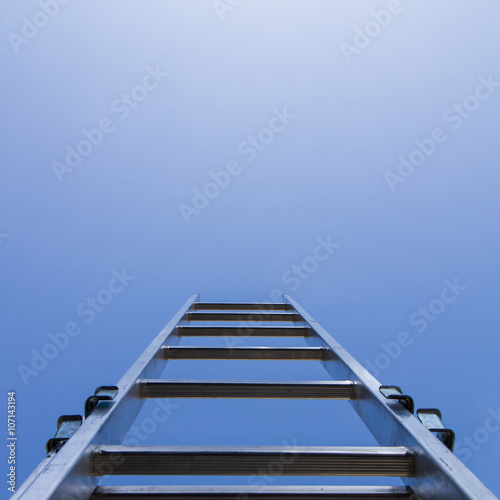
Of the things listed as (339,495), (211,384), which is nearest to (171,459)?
(339,495)

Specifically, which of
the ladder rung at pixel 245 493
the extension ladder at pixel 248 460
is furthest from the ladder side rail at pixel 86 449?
the ladder rung at pixel 245 493

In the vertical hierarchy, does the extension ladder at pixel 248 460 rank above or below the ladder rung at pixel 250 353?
below

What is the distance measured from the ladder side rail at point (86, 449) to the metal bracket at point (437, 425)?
1227mm

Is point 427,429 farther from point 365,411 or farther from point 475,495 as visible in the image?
point 365,411

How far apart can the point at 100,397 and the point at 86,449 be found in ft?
1.31

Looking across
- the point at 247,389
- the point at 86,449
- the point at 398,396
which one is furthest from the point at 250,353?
the point at 86,449

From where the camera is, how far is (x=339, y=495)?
137 cm

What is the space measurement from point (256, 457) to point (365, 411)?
848 millimetres

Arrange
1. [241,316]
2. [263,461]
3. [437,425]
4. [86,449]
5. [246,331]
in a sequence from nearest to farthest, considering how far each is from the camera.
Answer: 1. [86,449]
2. [263,461]
3. [437,425]
4. [246,331]
5. [241,316]

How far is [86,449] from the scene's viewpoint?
1336mm

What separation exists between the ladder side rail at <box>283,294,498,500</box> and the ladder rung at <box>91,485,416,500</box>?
0.11 m

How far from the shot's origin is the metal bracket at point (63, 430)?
4.49ft

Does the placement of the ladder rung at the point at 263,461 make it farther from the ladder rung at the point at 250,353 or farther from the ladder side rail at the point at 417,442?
the ladder rung at the point at 250,353

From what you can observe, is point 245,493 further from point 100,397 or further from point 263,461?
point 100,397
